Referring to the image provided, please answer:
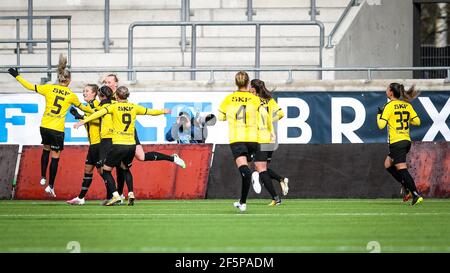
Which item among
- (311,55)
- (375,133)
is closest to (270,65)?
(311,55)

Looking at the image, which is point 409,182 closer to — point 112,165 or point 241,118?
point 241,118

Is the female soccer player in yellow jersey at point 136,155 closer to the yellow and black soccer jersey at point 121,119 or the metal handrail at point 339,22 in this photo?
the yellow and black soccer jersey at point 121,119

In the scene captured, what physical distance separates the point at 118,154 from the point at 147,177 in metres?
3.90

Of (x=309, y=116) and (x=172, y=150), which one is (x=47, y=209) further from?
(x=309, y=116)

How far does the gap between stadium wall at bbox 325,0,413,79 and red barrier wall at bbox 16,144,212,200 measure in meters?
5.36

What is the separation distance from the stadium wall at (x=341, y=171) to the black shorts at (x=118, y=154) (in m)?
3.90

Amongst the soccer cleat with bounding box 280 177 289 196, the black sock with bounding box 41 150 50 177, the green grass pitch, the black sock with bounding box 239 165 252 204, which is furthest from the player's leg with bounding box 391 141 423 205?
the black sock with bounding box 41 150 50 177

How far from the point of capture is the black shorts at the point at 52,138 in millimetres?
21812

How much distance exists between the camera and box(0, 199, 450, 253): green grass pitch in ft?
40.6

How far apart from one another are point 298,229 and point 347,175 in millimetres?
8781

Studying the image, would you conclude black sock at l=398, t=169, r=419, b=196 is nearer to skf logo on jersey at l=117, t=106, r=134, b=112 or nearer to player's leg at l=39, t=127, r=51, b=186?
skf logo on jersey at l=117, t=106, r=134, b=112

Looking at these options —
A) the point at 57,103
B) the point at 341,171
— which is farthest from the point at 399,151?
the point at 57,103

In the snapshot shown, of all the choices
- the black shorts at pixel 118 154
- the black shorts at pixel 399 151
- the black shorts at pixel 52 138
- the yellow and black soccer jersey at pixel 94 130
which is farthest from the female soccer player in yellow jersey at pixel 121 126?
the black shorts at pixel 399 151

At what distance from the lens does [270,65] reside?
28203 mm
